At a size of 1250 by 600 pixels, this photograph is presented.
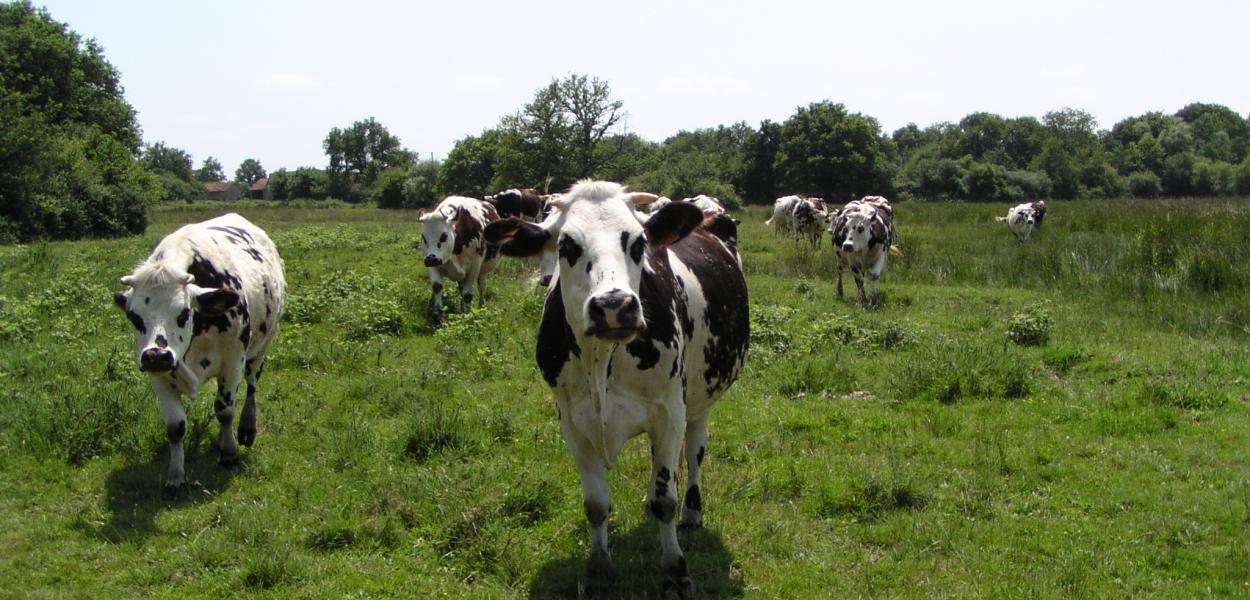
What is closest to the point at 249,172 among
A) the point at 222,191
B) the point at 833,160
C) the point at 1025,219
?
the point at 222,191

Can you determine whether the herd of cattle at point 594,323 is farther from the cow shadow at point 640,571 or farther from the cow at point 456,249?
the cow at point 456,249

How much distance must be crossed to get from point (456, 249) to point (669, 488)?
9.75 m

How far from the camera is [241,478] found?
6.85 metres

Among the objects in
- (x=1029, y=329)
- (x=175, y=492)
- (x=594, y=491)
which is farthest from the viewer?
(x=1029, y=329)

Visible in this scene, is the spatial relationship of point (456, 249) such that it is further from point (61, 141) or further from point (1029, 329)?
point (61, 141)

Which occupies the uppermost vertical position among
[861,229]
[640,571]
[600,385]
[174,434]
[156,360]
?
[861,229]

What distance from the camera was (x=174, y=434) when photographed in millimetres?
6535

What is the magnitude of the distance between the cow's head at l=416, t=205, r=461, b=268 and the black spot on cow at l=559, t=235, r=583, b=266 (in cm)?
928

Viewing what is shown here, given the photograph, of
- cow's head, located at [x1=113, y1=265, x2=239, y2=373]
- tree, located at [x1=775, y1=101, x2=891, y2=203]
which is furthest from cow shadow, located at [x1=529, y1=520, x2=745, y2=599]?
tree, located at [x1=775, y1=101, x2=891, y2=203]

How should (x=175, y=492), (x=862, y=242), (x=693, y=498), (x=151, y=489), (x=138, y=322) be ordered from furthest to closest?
(x=862, y=242)
(x=151, y=489)
(x=175, y=492)
(x=138, y=322)
(x=693, y=498)

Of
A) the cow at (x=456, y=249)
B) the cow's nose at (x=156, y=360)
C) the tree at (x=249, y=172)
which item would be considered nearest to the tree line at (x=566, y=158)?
the cow at (x=456, y=249)

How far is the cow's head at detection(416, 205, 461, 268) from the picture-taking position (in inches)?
524

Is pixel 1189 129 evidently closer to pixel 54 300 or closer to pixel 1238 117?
pixel 1238 117

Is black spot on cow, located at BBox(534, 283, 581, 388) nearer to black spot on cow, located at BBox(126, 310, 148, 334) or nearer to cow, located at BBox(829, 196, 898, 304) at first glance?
black spot on cow, located at BBox(126, 310, 148, 334)
